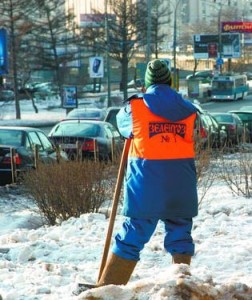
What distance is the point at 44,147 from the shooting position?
1662cm

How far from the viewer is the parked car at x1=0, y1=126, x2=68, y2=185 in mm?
15168

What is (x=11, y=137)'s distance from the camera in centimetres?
1672

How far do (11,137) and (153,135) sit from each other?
11.7 m

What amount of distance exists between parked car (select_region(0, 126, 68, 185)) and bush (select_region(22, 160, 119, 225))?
372 centimetres

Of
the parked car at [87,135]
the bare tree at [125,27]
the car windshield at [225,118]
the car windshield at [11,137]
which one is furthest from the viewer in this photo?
the bare tree at [125,27]

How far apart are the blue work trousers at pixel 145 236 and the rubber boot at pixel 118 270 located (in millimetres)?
34

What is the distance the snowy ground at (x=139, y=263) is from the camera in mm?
4484

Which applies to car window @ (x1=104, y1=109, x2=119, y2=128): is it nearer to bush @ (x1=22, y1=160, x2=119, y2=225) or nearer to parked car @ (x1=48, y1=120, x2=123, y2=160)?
parked car @ (x1=48, y1=120, x2=123, y2=160)

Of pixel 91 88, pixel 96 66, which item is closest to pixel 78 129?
pixel 96 66

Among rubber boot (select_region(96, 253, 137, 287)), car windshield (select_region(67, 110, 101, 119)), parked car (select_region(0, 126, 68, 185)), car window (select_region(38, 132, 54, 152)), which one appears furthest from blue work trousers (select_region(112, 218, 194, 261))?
car windshield (select_region(67, 110, 101, 119))

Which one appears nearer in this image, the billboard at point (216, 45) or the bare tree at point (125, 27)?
the bare tree at point (125, 27)

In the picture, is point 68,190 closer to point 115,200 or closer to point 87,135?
point 115,200

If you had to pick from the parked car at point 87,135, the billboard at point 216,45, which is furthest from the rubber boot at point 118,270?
the billboard at point 216,45

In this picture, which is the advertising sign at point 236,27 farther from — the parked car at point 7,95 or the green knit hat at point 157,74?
the green knit hat at point 157,74
